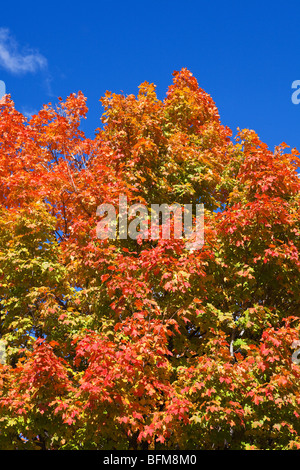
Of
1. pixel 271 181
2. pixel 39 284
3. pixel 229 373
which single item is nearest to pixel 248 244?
pixel 271 181

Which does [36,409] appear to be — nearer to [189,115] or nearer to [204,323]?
[204,323]

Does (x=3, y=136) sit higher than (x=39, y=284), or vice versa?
(x=3, y=136)

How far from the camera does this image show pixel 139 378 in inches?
269

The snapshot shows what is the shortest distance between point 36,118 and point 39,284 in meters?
9.79

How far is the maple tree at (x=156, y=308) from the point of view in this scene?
6715 millimetres

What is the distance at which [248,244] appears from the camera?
862 centimetres

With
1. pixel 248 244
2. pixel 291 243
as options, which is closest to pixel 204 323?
pixel 248 244

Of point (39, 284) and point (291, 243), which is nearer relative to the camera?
point (291, 243)

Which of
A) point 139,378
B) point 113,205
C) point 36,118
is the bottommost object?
point 139,378

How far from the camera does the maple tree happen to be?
6.71 meters

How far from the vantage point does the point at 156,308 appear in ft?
25.8
